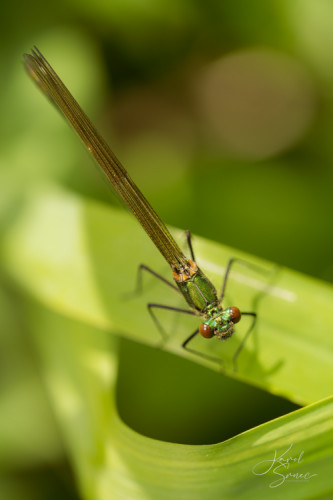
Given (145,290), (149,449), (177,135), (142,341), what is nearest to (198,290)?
(145,290)

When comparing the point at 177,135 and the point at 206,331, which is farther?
the point at 177,135

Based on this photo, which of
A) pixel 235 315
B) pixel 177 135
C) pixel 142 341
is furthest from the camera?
pixel 177 135

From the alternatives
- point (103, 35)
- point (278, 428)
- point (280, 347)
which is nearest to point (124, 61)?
point (103, 35)

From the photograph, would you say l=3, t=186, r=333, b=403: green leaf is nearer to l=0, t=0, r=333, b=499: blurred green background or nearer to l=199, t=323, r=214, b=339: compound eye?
l=199, t=323, r=214, b=339: compound eye

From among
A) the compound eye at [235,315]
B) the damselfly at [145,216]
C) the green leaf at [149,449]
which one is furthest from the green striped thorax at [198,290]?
the green leaf at [149,449]

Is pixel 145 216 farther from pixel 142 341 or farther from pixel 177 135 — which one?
pixel 177 135

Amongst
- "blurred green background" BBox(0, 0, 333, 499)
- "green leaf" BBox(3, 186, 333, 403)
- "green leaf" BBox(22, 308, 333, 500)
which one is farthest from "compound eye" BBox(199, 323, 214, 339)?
"blurred green background" BBox(0, 0, 333, 499)
